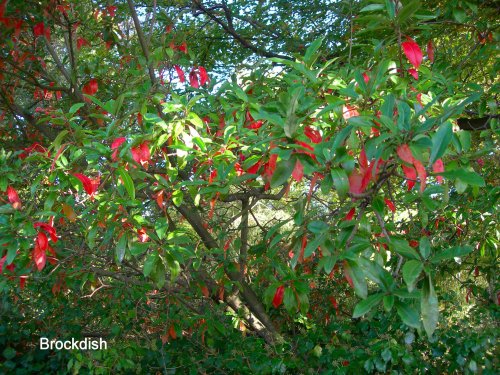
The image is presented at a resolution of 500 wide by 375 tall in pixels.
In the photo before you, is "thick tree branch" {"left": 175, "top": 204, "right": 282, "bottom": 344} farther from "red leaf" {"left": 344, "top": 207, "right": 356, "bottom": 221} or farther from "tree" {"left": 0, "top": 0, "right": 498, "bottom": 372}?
"red leaf" {"left": 344, "top": 207, "right": 356, "bottom": 221}

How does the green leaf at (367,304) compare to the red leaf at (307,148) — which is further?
the red leaf at (307,148)

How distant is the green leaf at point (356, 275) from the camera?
1432 millimetres

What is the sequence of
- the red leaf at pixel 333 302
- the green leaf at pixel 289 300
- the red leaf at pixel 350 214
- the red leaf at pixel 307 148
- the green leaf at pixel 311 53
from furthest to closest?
the red leaf at pixel 333 302, the green leaf at pixel 289 300, the green leaf at pixel 311 53, the red leaf at pixel 350 214, the red leaf at pixel 307 148

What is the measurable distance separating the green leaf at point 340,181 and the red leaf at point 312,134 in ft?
1.16

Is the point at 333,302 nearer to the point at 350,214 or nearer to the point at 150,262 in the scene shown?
the point at 150,262

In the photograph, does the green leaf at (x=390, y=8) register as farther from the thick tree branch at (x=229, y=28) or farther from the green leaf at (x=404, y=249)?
the thick tree branch at (x=229, y=28)

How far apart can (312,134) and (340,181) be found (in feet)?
1.41

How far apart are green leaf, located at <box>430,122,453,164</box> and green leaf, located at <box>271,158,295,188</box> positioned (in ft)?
1.29

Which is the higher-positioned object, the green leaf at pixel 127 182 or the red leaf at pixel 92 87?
the red leaf at pixel 92 87

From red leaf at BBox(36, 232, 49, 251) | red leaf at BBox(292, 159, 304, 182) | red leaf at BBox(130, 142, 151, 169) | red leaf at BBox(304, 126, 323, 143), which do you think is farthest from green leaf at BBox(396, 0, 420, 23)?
red leaf at BBox(36, 232, 49, 251)

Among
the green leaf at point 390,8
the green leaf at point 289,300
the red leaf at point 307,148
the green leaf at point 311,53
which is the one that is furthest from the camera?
the green leaf at point 289,300

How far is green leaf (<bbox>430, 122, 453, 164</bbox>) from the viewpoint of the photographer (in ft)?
4.09

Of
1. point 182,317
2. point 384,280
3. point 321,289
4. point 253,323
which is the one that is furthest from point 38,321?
point 384,280

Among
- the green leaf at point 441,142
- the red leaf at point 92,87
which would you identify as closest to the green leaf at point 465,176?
the green leaf at point 441,142
